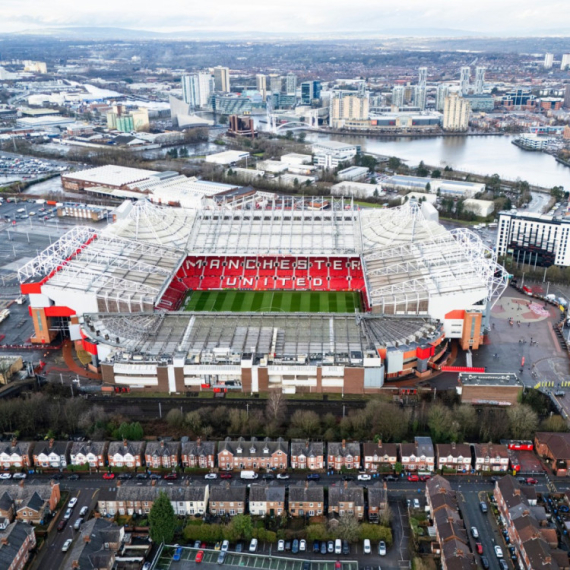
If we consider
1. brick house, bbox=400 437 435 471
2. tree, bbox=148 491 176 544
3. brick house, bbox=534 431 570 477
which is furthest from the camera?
brick house, bbox=400 437 435 471

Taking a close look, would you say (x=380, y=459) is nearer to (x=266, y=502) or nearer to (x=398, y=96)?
(x=266, y=502)

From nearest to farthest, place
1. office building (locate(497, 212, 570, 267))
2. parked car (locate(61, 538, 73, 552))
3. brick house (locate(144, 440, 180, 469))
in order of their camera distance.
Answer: parked car (locate(61, 538, 73, 552))
brick house (locate(144, 440, 180, 469))
office building (locate(497, 212, 570, 267))

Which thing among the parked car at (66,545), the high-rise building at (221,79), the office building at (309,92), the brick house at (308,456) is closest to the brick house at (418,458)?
the brick house at (308,456)

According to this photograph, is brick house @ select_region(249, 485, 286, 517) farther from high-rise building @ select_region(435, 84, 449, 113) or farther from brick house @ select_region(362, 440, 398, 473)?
high-rise building @ select_region(435, 84, 449, 113)

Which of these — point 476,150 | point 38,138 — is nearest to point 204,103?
point 38,138

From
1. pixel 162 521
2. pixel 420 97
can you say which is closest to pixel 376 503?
pixel 162 521

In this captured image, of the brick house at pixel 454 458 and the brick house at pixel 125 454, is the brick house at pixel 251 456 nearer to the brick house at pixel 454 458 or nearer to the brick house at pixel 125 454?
the brick house at pixel 125 454

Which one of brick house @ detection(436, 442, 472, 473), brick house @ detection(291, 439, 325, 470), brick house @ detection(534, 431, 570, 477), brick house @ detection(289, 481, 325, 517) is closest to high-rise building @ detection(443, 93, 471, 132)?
brick house @ detection(534, 431, 570, 477)
